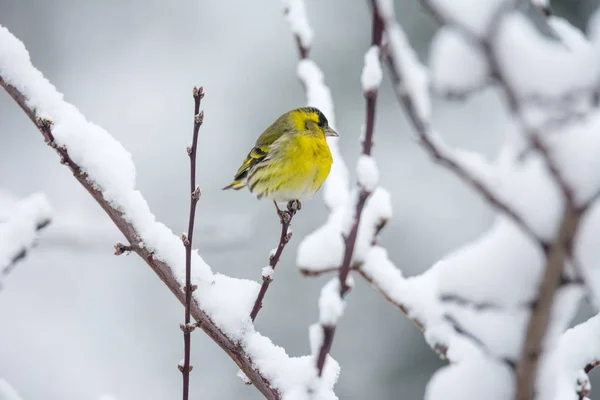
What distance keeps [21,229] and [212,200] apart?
16.6 ft

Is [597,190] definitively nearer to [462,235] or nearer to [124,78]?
[462,235]

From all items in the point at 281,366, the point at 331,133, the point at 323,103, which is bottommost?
the point at 281,366

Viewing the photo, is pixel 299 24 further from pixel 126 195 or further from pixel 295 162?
pixel 295 162

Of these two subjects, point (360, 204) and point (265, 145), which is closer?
point (360, 204)

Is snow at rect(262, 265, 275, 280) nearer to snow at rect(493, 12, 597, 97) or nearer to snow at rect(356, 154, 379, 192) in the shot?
snow at rect(356, 154, 379, 192)

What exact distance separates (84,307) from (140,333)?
1.86 feet

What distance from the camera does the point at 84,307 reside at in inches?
229

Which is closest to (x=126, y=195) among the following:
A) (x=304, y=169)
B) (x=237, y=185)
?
(x=304, y=169)

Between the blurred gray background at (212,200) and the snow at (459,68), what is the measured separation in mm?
3893

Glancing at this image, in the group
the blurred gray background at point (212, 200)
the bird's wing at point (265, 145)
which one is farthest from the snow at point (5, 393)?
the blurred gray background at point (212, 200)

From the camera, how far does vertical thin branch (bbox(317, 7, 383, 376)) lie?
506 mm

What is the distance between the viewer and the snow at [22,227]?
95 centimetres

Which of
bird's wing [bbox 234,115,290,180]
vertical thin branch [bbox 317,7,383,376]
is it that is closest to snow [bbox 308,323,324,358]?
vertical thin branch [bbox 317,7,383,376]

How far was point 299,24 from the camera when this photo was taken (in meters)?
1.74
